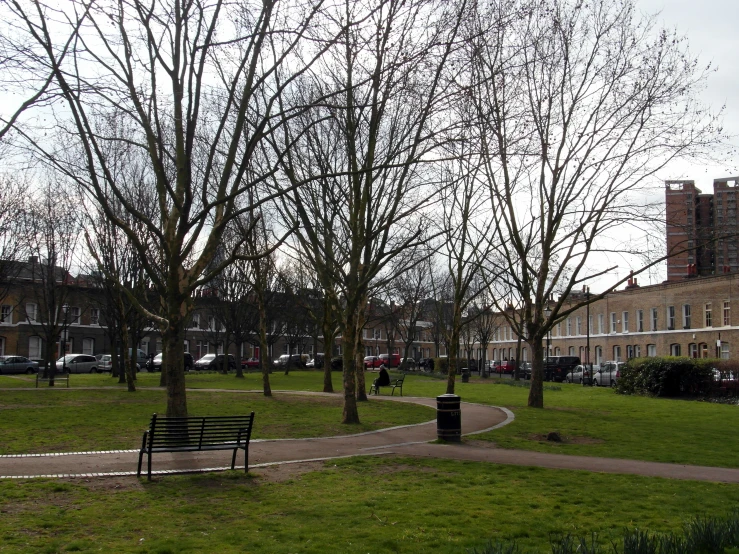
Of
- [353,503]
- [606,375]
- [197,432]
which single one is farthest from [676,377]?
[353,503]

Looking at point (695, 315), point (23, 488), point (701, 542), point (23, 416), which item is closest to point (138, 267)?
point (23, 416)

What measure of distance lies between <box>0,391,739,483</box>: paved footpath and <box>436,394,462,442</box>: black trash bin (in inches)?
13.1

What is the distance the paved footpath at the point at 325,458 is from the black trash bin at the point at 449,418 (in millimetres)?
334

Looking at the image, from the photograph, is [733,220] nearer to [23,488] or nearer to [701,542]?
[701,542]

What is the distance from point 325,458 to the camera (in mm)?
12617

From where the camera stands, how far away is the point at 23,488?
9273 mm

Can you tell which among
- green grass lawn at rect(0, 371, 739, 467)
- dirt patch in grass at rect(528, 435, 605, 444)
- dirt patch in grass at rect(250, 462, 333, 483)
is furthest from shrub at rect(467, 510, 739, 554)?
dirt patch in grass at rect(528, 435, 605, 444)

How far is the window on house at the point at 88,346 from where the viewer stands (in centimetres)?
6994

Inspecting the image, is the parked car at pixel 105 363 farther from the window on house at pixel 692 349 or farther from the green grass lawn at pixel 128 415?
the window on house at pixel 692 349

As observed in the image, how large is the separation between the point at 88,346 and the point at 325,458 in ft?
210

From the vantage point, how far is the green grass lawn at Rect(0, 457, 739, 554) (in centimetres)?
707

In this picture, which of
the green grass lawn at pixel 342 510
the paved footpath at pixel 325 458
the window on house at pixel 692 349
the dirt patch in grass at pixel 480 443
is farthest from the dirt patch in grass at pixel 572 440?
the window on house at pixel 692 349

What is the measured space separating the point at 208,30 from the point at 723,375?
29021 millimetres

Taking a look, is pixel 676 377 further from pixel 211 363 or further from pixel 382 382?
pixel 211 363
